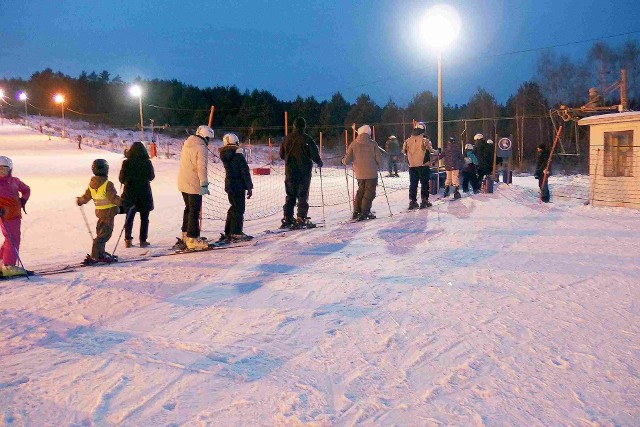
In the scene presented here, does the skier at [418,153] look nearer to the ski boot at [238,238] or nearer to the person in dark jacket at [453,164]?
the person in dark jacket at [453,164]

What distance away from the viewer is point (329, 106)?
2753 inches

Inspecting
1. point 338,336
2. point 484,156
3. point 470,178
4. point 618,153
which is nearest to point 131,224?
point 338,336

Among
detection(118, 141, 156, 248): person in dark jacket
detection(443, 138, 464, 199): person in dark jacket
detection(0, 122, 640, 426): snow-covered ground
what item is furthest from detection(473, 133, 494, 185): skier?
detection(118, 141, 156, 248): person in dark jacket

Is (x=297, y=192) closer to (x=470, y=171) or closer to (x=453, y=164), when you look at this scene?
(x=453, y=164)

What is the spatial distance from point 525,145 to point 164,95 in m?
Result: 53.3

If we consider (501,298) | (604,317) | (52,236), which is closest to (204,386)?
(501,298)

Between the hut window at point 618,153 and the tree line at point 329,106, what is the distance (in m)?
21.1

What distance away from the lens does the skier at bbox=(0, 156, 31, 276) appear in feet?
23.1

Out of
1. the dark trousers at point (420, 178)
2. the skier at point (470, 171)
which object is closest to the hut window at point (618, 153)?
the skier at point (470, 171)

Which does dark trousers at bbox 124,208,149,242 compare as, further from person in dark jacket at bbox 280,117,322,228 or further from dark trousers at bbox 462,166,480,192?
dark trousers at bbox 462,166,480,192

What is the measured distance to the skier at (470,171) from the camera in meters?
17.0

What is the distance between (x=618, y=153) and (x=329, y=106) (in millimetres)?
56852

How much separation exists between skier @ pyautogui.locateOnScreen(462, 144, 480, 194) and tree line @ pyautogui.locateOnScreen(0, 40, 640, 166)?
1896 cm

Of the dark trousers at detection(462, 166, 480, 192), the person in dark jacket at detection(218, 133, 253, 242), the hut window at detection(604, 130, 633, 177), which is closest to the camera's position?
the person in dark jacket at detection(218, 133, 253, 242)
